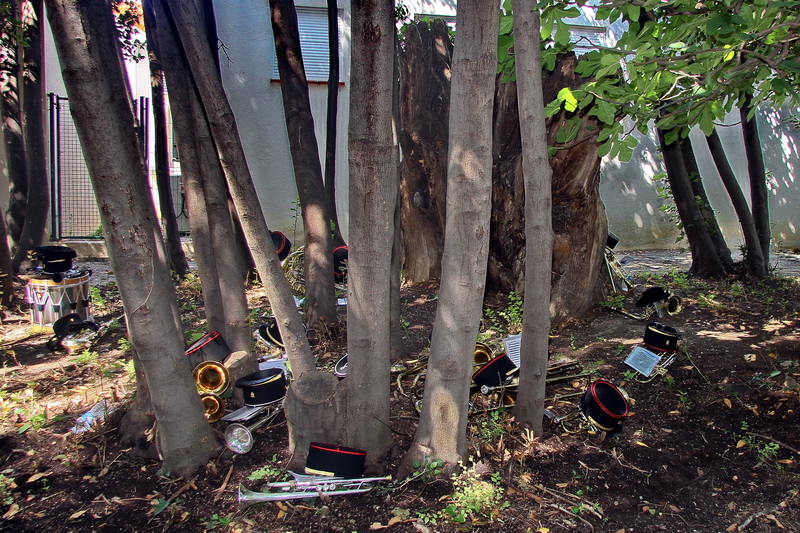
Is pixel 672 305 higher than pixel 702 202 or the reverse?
the reverse

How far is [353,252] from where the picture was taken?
10.7 ft

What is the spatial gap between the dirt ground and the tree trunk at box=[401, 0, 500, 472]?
0.92ft

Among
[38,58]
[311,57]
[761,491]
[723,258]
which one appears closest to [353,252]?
[761,491]

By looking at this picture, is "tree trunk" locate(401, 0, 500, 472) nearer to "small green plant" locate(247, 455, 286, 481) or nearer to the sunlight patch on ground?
"small green plant" locate(247, 455, 286, 481)

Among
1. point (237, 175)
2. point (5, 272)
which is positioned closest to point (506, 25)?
point (237, 175)

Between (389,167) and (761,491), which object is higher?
(389,167)

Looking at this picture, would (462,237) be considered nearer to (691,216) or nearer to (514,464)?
(514,464)

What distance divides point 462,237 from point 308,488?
1730mm

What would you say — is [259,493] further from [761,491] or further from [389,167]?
A: [761,491]

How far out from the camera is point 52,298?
21.7 ft

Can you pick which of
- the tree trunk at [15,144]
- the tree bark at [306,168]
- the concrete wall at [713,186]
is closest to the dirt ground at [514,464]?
the tree bark at [306,168]

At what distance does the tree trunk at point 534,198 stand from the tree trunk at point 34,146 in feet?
26.6

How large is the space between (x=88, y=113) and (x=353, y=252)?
1637 millimetres

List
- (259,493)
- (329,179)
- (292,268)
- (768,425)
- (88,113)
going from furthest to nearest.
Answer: (292,268) < (329,179) < (768,425) < (259,493) < (88,113)
